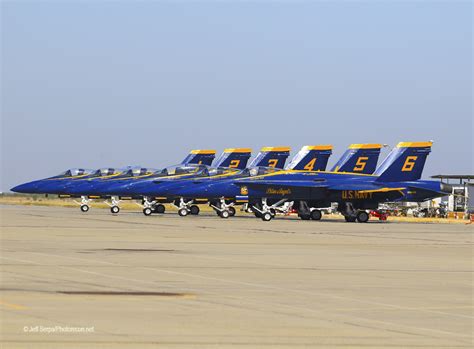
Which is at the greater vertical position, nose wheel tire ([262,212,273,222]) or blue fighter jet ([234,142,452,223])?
blue fighter jet ([234,142,452,223])

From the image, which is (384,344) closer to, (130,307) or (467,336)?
(467,336)

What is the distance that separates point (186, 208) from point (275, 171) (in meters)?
5.88

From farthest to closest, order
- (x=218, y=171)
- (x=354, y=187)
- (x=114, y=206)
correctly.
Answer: (x=114, y=206)
(x=218, y=171)
(x=354, y=187)

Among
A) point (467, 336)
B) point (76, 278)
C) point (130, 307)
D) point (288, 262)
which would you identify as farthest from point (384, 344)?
point (288, 262)

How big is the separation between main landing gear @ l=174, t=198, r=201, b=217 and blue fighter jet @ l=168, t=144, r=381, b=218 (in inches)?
19.5

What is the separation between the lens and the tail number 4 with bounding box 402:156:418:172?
60156 mm

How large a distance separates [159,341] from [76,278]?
6936 mm

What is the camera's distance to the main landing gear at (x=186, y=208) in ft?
193

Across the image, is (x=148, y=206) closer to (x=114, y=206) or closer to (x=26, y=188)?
(x=114, y=206)

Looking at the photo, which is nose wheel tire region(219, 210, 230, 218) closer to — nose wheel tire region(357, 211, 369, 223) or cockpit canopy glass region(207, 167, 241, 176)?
cockpit canopy glass region(207, 167, 241, 176)

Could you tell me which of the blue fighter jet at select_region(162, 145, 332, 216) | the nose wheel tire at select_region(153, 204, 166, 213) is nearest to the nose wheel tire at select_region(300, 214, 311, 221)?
the blue fighter jet at select_region(162, 145, 332, 216)

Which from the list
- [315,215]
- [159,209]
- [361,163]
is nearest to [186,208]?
[315,215]

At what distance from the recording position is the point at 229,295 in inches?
621

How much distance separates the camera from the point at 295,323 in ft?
42.1
